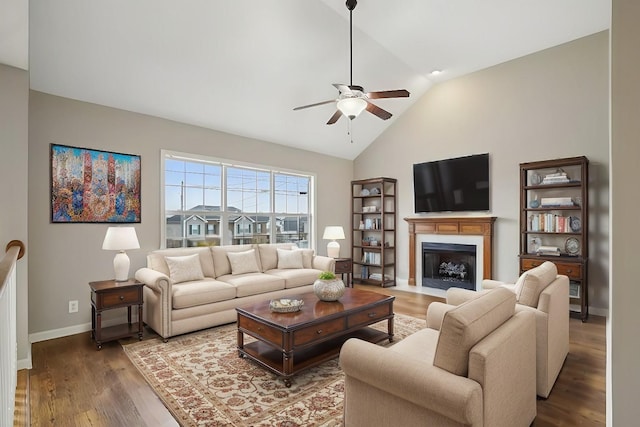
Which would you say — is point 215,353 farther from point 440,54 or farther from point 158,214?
point 440,54

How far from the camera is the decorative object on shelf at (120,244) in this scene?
356 centimetres

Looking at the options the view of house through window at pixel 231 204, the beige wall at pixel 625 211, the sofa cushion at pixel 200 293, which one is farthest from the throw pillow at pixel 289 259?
the beige wall at pixel 625 211

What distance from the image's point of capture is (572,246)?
4461 millimetres

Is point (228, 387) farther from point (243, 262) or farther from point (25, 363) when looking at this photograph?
point (243, 262)

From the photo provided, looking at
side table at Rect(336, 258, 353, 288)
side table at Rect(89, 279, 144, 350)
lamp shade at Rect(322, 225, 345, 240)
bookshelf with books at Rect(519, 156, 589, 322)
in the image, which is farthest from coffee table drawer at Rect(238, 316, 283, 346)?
bookshelf with books at Rect(519, 156, 589, 322)

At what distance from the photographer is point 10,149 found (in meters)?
2.78

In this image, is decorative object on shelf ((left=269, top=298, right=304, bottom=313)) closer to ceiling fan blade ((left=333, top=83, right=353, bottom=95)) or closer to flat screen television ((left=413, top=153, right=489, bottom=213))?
ceiling fan blade ((left=333, top=83, right=353, bottom=95))

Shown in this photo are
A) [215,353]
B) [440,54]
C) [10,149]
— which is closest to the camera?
[10,149]

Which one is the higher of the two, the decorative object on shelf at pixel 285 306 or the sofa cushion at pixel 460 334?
the sofa cushion at pixel 460 334

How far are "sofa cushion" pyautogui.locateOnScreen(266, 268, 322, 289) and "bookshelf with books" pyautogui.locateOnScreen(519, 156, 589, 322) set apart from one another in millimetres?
2941

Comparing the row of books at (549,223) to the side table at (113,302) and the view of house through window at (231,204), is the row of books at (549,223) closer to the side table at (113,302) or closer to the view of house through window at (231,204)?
the view of house through window at (231,204)

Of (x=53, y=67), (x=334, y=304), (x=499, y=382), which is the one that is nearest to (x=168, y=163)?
(x=53, y=67)

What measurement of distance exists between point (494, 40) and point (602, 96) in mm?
1544

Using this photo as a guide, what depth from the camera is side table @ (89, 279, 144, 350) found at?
11.0 ft
